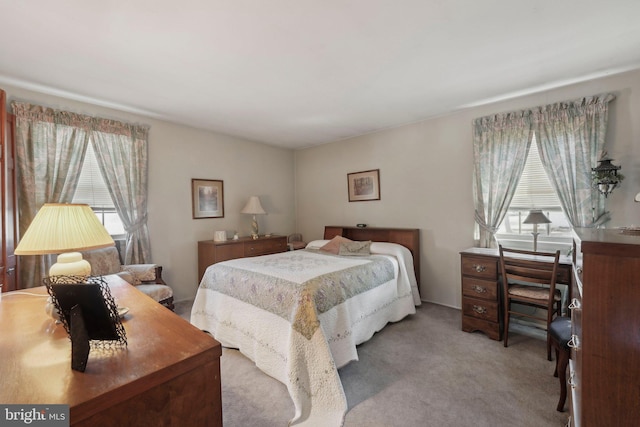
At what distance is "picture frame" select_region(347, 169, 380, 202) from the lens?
14.0 feet

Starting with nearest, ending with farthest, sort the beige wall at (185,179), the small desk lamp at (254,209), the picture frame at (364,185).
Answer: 1. the beige wall at (185,179)
2. the picture frame at (364,185)
3. the small desk lamp at (254,209)

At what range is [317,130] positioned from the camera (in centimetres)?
424

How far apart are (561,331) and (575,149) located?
1.93 m

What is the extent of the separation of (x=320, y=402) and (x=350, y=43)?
2568 mm

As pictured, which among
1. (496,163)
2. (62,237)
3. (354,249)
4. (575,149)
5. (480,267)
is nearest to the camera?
(62,237)

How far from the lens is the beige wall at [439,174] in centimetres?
250

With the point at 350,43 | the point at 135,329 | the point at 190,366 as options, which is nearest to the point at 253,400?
the point at 135,329

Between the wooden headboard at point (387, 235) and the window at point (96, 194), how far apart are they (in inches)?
118

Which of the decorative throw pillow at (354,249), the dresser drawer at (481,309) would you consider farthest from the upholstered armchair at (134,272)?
the dresser drawer at (481,309)

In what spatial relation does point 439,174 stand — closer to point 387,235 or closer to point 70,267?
point 387,235

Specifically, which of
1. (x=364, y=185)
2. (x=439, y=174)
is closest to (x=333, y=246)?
(x=364, y=185)

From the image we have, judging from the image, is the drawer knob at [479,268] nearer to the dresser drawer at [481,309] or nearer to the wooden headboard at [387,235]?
the dresser drawer at [481,309]

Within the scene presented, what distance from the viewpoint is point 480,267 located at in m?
2.79

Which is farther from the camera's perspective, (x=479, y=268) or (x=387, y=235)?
(x=387, y=235)
